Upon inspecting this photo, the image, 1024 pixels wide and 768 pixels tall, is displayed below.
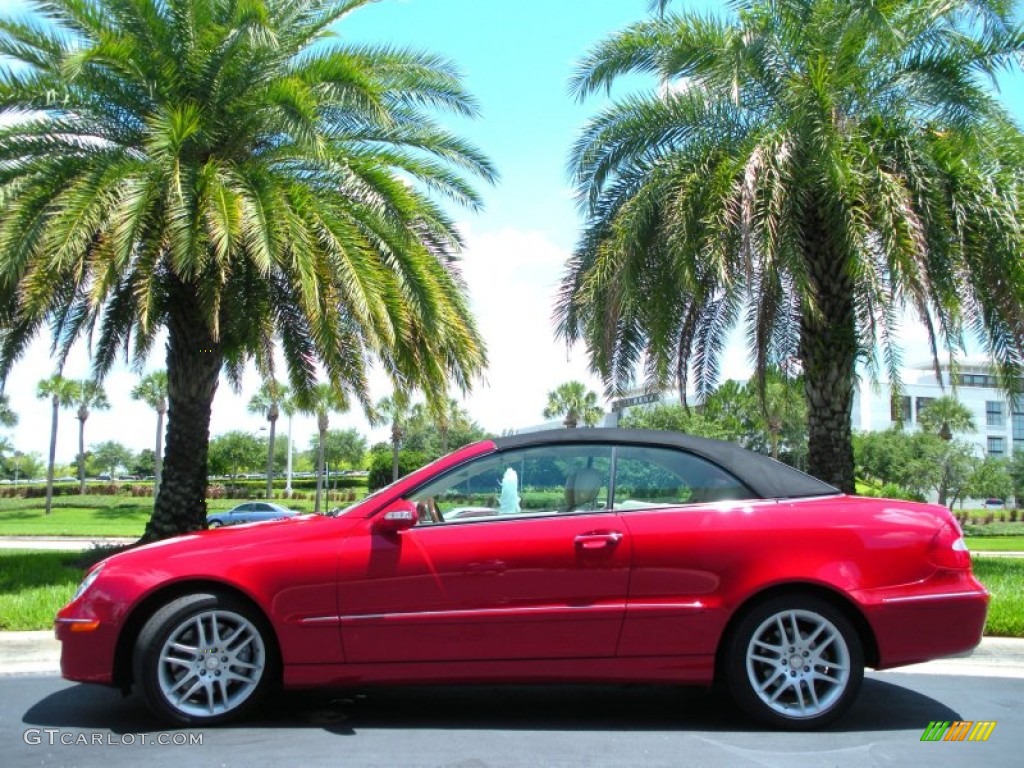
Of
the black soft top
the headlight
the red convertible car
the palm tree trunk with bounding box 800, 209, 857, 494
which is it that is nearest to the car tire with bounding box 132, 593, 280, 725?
the red convertible car

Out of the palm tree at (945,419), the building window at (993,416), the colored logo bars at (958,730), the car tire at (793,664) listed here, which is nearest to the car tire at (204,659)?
the car tire at (793,664)

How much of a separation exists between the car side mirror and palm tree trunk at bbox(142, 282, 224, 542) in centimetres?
813

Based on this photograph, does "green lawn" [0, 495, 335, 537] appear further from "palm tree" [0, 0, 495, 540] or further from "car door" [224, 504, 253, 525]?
"palm tree" [0, 0, 495, 540]

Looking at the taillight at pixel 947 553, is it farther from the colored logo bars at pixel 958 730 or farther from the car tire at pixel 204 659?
the car tire at pixel 204 659

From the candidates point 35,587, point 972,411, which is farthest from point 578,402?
point 35,587

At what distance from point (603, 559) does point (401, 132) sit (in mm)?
9392

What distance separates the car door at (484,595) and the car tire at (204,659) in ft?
1.55

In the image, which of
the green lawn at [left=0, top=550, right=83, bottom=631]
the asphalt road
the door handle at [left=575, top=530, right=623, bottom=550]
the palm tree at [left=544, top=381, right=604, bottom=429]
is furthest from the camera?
the palm tree at [left=544, top=381, right=604, bottom=429]

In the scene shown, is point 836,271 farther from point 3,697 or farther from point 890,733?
point 3,697

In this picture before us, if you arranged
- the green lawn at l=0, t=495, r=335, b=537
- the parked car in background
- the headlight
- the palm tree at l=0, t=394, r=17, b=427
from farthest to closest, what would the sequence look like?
the palm tree at l=0, t=394, r=17, b=427
the green lawn at l=0, t=495, r=335, b=537
the parked car in background
the headlight

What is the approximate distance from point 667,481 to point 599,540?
561mm

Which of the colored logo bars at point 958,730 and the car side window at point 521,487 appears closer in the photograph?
the colored logo bars at point 958,730

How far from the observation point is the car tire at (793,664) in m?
4.71

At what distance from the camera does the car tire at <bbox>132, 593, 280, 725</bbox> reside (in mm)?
4629
